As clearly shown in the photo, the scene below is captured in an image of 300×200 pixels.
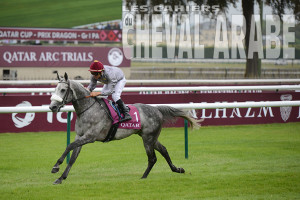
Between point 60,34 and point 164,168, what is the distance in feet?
59.0

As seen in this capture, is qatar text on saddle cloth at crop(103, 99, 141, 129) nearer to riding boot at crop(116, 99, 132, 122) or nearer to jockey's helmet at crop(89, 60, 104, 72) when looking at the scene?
riding boot at crop(116, 99, 132, 122)

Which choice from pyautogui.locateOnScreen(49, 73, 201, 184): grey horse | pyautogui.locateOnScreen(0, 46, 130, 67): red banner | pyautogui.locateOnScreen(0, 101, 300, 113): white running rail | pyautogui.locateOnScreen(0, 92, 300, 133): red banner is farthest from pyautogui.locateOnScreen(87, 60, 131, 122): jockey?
pyautogui.locateOnScreen(0, 46, 130, 67): red banner

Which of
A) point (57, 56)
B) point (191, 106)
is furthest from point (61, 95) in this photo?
point (57, 56)

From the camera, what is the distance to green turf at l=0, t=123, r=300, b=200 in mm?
5758

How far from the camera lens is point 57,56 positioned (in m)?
23.9

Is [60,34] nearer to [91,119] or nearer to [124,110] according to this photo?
[124,110]

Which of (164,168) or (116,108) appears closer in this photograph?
(116,108)

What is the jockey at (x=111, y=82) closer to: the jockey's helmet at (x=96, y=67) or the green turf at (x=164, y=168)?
the jockey's helmet at (x=96, y=67)

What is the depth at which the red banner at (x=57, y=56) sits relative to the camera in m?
22.9

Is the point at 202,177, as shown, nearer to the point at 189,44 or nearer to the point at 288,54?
the point at 189,44

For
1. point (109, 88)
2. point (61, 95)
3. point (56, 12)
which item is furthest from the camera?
point (56, 12)

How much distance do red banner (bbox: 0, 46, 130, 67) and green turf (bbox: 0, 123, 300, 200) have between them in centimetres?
1323

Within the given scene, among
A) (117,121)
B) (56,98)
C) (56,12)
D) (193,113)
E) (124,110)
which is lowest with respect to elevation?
(193,113)

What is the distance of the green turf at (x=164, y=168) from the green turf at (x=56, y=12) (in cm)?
1425
